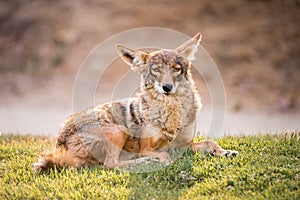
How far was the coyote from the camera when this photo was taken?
7.61 metres

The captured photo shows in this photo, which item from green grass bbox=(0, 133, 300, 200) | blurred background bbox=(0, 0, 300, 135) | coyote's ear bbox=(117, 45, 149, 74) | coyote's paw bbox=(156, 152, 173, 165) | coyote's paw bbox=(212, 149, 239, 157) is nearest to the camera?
green grass bbox=(0, 133, 300, 200)

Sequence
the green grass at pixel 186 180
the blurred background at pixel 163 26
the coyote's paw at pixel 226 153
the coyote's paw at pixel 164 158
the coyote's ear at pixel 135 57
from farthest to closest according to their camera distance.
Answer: the blurred background at pixel 163 26 < the coyote's ear at pixel 135 57 < the coyote's paw at pixel 226 153 < the coyote's paw at pixel 164 158 < the green grass at pixel 186 180

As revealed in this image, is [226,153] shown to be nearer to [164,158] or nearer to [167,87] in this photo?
[164,158]

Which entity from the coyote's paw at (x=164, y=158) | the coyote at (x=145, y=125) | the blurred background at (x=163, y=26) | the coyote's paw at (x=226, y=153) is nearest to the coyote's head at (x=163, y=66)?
the coyote at (x=145, y=125)

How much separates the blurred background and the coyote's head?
6067mm

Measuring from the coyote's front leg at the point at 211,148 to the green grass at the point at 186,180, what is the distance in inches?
6.0

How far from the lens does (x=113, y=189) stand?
6652 mm

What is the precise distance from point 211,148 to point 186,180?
1039 millimetres

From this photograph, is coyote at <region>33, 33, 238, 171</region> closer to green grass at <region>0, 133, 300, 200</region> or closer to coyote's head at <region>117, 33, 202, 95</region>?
coyote's head at <region>117, 33, 202, 95</region>

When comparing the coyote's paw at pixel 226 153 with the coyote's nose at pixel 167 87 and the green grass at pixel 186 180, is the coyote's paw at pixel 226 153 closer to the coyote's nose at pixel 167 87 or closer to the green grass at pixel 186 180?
the green grass at pixel 186 180

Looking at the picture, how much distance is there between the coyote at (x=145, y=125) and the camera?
761cm

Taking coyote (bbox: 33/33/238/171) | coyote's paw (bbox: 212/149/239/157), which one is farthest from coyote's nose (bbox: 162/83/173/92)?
coyote's paw (bbox: 212/149/239/157)

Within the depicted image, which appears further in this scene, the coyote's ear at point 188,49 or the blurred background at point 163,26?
the blurred background at point 163,26

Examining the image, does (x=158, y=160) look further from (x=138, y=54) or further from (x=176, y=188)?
(x=138, y=54)
